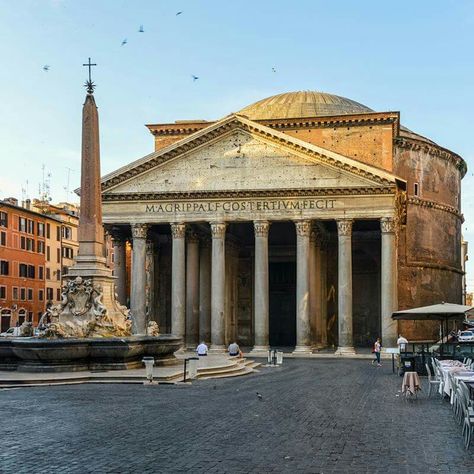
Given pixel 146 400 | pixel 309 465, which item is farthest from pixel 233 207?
pixel 309 465

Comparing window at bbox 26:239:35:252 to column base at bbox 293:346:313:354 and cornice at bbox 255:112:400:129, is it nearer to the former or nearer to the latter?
cornice at bbox 255:112:400:129

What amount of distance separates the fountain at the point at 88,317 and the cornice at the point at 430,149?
1225 inches

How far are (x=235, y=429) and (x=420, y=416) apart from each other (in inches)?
144

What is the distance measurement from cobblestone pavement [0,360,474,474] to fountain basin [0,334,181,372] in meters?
1.57

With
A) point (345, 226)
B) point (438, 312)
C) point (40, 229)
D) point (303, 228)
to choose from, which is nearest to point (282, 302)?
point (303, 228)

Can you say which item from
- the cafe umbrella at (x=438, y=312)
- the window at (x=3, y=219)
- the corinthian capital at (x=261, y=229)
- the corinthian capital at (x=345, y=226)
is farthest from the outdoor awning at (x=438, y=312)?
the window at (x=3, y=219)

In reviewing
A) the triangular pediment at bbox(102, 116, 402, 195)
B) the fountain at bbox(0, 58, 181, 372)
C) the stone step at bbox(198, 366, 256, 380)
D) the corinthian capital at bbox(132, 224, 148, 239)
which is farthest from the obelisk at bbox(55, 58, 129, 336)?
the corinthian capital at bbox(132, 224, 148, 239)

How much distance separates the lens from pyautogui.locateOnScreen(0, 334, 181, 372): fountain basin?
1836cm

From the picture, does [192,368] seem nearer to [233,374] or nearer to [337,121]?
[233,374]

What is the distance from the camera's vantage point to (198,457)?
9031mm

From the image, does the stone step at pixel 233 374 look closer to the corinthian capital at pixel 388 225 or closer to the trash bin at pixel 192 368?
the trash bin at pixel 192 368

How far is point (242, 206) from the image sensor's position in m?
36.8

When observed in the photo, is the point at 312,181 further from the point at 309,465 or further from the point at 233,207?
the point at 309,465

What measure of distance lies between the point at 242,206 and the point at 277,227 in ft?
24.2
